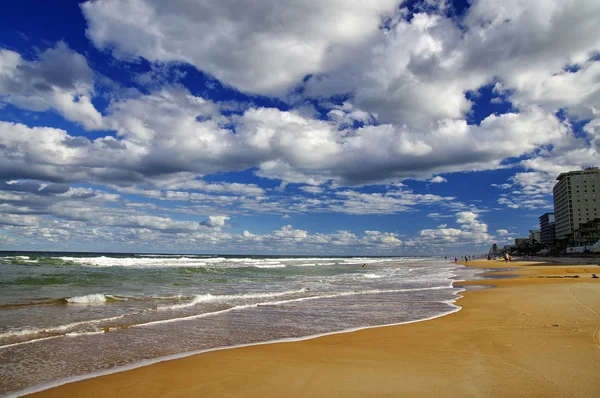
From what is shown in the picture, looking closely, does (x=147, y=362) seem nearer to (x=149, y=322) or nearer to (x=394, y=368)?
(x=394, y=368)

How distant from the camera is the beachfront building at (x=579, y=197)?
138 metres

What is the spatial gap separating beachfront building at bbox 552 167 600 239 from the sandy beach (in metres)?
156

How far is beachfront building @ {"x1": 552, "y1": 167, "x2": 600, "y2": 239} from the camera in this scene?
5433 inches

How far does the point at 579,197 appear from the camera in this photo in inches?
5541

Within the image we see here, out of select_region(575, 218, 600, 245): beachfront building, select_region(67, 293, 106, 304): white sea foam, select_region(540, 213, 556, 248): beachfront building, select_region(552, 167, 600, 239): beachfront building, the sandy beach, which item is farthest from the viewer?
select_region(540, 213, 556, 248): beachfront building

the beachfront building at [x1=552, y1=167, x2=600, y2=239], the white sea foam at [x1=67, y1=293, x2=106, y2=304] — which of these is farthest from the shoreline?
the beachfront building at [x1=552, y1=167, x2=600, y2=239]

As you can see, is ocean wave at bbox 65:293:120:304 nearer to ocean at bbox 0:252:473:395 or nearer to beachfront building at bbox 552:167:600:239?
ocean at bbox 0:252:473:395

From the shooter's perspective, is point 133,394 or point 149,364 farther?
point 149,364

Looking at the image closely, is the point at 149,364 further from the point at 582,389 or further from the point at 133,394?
the point at 582,389

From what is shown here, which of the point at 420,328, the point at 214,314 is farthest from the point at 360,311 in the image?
the point at 214,314

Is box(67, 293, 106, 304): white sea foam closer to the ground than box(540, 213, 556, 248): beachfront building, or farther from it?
closer to the ground

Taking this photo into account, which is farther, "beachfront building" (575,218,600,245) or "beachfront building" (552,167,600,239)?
"beachfront building" (552,167,600,239)

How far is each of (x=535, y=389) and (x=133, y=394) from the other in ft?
16.2

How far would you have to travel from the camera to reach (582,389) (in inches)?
178
